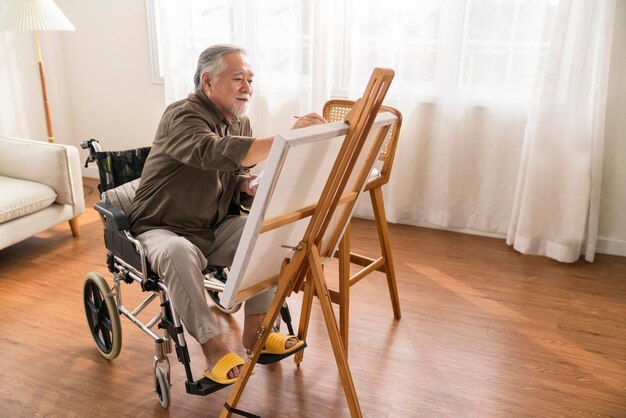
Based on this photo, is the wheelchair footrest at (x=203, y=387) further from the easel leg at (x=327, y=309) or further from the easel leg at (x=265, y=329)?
the easel leg at (x=327, y=309)

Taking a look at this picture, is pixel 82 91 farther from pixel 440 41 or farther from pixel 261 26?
pixel 440 41

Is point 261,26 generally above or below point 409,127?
above

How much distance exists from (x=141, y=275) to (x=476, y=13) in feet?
7.40

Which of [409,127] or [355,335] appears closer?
[355,335]

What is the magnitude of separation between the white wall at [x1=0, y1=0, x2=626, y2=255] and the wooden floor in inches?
55.9

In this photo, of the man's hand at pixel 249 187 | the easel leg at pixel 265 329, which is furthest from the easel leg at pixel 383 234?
the easel leg at pixel 265 329

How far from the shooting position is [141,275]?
1.88m

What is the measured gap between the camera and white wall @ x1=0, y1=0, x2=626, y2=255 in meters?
4.01

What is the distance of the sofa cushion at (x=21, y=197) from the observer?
9.32ft

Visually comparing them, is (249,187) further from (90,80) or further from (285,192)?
(90,80)

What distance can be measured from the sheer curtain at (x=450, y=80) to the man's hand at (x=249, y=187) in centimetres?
142

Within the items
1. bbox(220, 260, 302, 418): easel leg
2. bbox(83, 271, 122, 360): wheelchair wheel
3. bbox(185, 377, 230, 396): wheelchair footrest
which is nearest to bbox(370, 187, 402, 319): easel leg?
bbox(220, 260, 302, 418): easel leg

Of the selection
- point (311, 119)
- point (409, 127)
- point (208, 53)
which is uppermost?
point (208, 53)

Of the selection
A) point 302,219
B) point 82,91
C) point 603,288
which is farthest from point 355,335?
point 82,91
